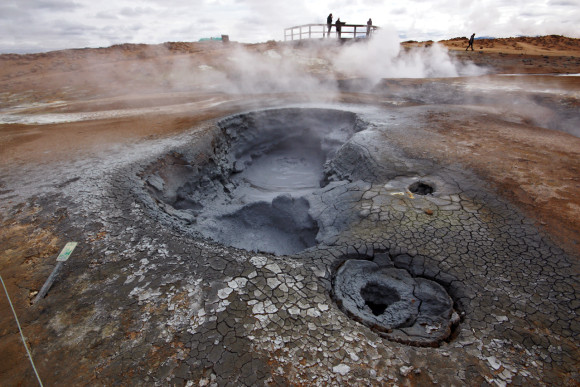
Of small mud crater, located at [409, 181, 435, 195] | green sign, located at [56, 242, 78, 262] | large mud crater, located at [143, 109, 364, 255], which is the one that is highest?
green sign, located at [56, 242, 78, 262]

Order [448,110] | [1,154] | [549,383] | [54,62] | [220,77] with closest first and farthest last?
[549,383] < [1,154] < [448,110] < [220,77] < [54,62]

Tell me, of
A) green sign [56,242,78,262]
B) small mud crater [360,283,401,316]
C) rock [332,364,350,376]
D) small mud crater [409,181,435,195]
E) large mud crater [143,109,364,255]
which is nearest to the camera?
rock [332,364,350,376]

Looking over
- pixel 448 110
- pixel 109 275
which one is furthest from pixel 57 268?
pixel 448 110

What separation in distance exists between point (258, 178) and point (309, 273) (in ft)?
18.2

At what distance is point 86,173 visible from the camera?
192 inches

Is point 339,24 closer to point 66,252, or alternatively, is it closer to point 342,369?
point 66,252

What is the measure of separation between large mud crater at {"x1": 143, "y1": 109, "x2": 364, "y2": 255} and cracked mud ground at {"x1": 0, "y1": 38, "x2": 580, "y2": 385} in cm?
54

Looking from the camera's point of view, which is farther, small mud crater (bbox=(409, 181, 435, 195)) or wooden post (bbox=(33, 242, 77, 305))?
small mud crater (bbox=(409, 181, 435, 195))

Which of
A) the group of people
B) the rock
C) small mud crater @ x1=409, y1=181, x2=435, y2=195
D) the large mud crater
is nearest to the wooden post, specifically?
the large mud crater

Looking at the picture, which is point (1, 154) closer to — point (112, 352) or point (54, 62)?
point (112, 352)

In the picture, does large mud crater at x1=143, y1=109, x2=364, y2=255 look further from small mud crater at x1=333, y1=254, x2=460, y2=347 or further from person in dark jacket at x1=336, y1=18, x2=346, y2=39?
person in dark jacket at x1=336, y1=18, x2=346, y2=39

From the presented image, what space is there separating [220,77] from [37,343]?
569 inches

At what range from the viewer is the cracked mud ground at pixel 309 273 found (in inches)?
84.8

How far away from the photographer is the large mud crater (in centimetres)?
523
